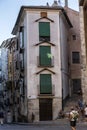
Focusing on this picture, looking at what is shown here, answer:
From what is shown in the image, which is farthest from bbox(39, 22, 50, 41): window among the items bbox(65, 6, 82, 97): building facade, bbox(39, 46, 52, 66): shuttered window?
bbox(65, 6, 82, 97): building facade

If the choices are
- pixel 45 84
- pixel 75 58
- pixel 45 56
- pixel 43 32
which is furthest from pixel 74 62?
pixel 45 84

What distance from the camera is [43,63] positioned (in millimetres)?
45781

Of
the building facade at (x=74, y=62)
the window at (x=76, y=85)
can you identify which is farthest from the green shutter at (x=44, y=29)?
the window at (x=76, y=85)

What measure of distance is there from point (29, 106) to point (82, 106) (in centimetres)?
658

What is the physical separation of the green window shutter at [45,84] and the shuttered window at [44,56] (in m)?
1.28

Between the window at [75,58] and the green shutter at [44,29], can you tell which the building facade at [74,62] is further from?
the green shutter at [44,29]

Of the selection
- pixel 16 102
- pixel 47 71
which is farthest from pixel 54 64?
pixel 16 102

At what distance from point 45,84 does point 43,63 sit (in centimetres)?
228

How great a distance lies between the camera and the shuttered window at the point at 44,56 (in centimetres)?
4575

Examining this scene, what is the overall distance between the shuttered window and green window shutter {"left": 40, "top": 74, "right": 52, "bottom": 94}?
1.28 metres

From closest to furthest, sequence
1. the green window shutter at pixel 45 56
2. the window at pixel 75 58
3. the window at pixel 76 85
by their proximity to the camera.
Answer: the green window shutter at pixel 45 56, the window at pixel 76 85, the window at pixel 75 58

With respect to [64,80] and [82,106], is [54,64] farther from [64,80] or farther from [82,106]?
[82,106]

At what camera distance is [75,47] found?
51375mm

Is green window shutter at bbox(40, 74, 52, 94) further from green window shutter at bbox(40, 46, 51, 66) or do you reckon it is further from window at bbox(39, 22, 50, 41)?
window at bbox(39, 22, 50, 41)
